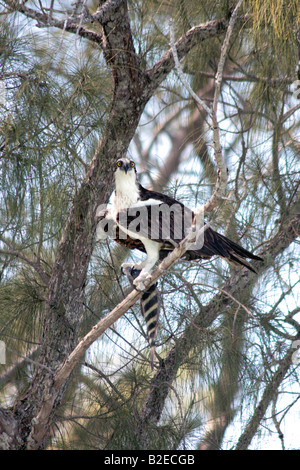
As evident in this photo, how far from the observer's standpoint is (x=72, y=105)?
1.98 metres

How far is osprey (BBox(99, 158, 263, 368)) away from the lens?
1.95m

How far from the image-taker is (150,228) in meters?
1.98

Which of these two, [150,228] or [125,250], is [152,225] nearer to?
[150,228]

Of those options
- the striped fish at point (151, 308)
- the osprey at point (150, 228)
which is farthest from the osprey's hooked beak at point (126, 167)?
the striped fish at point (151, 308)

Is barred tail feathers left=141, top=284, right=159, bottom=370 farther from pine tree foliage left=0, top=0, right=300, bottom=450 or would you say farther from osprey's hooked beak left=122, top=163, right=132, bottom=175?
osprey's hooked beak left=122, top=163, right=132, bottom=175

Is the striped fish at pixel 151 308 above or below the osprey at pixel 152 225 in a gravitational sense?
below

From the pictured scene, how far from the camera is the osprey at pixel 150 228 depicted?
195 cm

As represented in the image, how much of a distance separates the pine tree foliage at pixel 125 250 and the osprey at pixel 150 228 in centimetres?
13

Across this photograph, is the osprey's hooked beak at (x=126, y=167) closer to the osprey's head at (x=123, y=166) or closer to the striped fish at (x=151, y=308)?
the osprey's head at (x=123, y=166)

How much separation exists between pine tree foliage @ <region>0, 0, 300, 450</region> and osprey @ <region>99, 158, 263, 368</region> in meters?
0.13

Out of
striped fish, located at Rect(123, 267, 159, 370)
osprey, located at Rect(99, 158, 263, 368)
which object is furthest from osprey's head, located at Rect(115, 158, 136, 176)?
striped fish, located at Rect(123, 267, 159, 370)

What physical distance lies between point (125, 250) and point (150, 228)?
2.78ft
